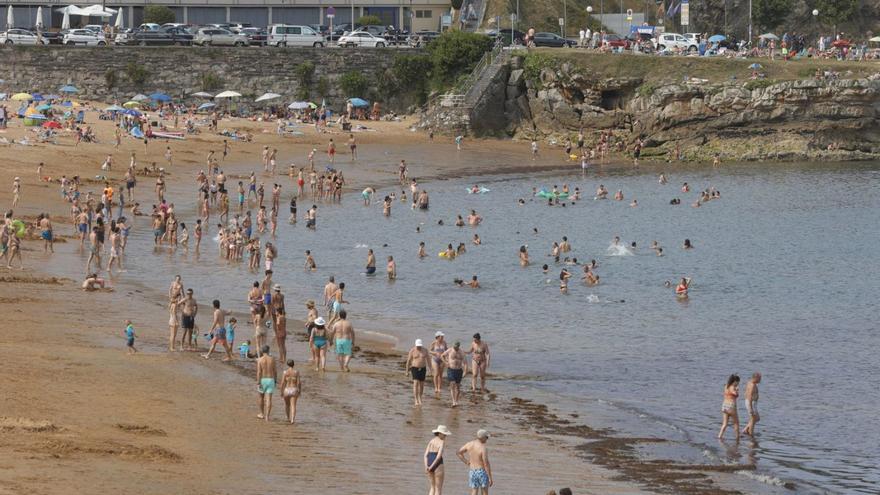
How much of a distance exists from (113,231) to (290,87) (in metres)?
37.0

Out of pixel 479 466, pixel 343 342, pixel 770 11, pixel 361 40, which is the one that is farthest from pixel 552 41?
pixel 479 466

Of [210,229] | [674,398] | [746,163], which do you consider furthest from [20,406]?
[746,163]

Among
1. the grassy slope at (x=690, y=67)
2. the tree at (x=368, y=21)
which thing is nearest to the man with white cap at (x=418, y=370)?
the grassy slope at (x=690, y=67)

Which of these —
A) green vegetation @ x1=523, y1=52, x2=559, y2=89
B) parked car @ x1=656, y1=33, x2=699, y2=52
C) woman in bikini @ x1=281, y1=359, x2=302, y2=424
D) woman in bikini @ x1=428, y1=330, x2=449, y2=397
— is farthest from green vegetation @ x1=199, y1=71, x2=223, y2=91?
woman in bikini @ x1=281, y1=359, x2=302, y2=424

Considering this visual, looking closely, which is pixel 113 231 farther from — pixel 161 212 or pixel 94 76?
pixel 94 76

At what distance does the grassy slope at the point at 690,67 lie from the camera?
60875 millimetres

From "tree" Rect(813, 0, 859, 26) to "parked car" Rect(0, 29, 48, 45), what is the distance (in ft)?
140

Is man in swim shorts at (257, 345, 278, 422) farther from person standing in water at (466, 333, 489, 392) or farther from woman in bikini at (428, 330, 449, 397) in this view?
person standing in water at (466, 333, 489, 392)

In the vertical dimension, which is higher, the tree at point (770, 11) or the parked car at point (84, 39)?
the tree at point (770, 11)

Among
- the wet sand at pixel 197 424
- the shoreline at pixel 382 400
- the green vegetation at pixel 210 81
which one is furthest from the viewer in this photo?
the green vegetation at pixel 210 81

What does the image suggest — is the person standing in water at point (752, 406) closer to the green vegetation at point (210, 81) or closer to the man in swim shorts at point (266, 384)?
the man in swim shorts at point (266, 384)

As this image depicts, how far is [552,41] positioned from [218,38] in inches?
708

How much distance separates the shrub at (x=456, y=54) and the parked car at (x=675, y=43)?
29.0ft

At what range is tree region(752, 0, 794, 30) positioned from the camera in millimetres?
74000
